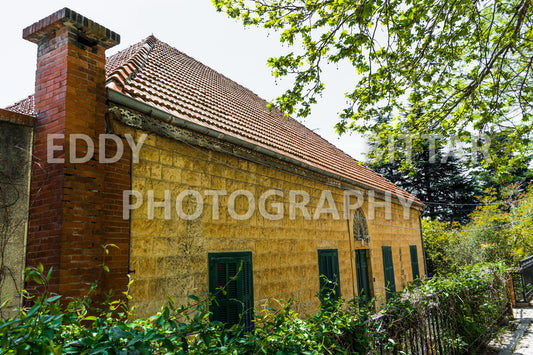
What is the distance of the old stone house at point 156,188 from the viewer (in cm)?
393

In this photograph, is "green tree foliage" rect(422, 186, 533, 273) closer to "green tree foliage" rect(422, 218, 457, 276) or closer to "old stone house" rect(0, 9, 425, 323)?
"green tree foliage" rect(422, 218, 457, 276)

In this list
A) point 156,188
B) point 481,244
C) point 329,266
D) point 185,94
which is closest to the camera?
point 156,188

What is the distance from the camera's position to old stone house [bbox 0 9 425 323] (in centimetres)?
393

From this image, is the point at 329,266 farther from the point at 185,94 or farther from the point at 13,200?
the point at 13,200

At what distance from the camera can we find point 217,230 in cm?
557

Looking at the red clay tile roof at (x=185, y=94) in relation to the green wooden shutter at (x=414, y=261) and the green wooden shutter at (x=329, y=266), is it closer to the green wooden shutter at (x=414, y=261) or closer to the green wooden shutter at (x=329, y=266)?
the green wooden shutter at (x=329, y=266)

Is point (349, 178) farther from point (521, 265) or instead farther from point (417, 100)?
point (521, 265)

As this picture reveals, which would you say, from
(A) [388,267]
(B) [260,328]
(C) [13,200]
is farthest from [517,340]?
(C) [13,200]

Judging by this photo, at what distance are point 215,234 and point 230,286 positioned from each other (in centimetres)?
91

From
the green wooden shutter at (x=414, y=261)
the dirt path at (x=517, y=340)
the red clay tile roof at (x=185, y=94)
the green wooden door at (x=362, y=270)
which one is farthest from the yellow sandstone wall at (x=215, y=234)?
the green wooden shutter at (x=414, y=261)

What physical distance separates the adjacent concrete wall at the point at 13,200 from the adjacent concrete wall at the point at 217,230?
1.11 metres

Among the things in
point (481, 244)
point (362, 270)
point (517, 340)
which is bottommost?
point (517, 340)

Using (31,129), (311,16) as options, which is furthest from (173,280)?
(311,16)

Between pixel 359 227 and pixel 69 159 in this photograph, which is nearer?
pixel 69 159
